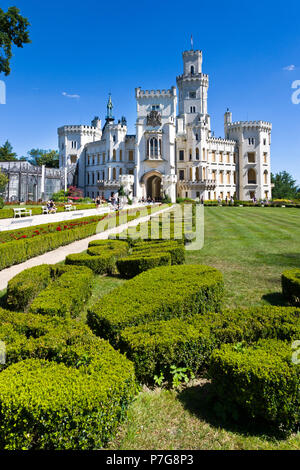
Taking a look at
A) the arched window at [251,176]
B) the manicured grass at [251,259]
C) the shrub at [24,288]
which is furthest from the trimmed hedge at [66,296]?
the arched window at [251,176]

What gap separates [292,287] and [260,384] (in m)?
3.28

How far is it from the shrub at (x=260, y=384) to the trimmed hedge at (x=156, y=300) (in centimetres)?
138

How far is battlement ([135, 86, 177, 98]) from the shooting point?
49406mm

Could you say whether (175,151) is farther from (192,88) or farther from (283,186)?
(283,186)

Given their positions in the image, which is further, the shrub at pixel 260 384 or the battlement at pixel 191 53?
the battlement at pixel 191 53

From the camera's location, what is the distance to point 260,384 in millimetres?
2693

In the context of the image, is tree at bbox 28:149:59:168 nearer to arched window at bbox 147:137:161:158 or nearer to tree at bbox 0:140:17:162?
tree at bbox 0:140:17:162

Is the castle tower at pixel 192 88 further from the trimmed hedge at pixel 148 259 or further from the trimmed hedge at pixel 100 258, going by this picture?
the trimmed hedge at pixel 148 259

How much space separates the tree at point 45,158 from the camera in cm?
7156

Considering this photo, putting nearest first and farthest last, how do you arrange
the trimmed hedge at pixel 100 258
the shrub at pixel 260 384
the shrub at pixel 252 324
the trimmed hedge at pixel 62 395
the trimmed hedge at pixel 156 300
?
the trimmed hedge at pixel 62 395
the shrub at pixel 260 384
the shrub at pixel 252 324
the trimmed hedge at pixel 156 300
the trimmed hedge at pixel 100 258

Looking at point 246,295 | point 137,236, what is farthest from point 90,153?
point 246,295

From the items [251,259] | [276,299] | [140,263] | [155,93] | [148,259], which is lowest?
[276,299]

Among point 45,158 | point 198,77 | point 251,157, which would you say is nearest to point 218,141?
point 251,157
